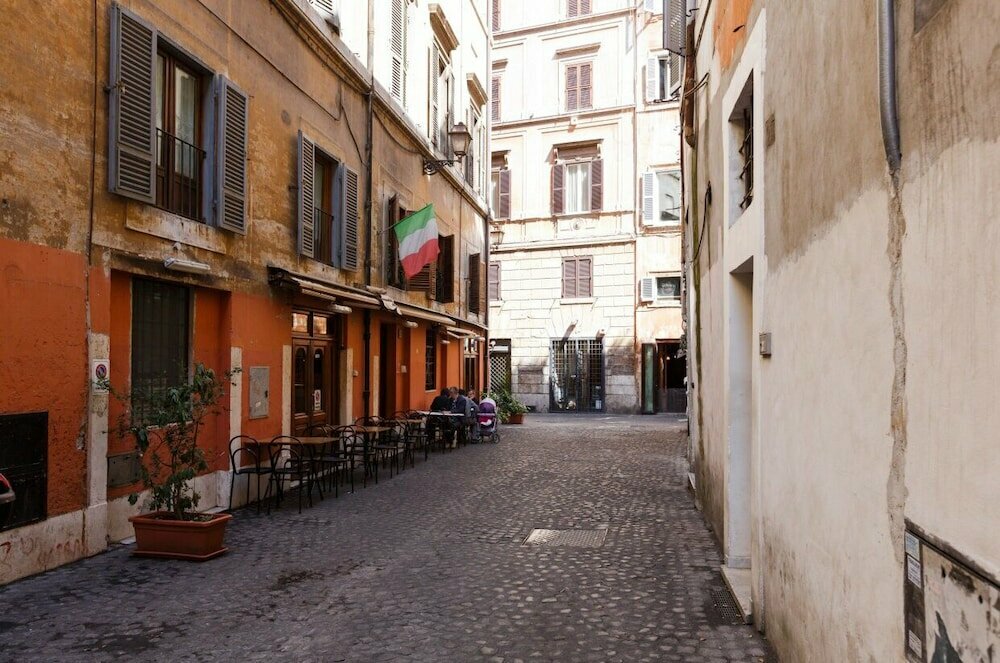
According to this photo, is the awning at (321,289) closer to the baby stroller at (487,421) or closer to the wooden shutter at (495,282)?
the baby stroller at (487,421)

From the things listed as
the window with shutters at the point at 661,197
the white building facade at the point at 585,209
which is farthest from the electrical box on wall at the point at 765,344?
the window with shutters at the point at 661,197

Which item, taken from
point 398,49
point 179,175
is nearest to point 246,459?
point 179,175

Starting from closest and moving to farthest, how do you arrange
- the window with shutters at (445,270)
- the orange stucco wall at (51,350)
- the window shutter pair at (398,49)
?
the orange stucco wall at (51,350) → the window shutter pair at (398,49) → the window with shutters at (445,270)

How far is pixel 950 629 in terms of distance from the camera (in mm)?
2100

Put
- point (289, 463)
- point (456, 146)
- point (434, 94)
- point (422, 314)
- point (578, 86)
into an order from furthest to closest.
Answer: point (578, 86) < point (434, 94) < point (456, 146) < point (422, 314) < point (289, 463)

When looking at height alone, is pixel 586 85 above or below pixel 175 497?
above

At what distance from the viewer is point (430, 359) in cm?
1827

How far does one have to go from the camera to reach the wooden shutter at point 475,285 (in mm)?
21188

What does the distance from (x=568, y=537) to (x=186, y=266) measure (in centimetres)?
474

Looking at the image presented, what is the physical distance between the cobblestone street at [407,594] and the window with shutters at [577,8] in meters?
23.3

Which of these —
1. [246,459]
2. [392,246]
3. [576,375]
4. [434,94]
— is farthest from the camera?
[576,375]

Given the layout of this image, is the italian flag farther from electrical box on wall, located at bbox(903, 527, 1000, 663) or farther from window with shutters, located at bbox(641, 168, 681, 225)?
window with shutters, located at bbox(641, 168, 681, 225)

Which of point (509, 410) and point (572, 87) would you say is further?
point (572, 87)

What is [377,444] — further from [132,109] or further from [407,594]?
[407,594]
